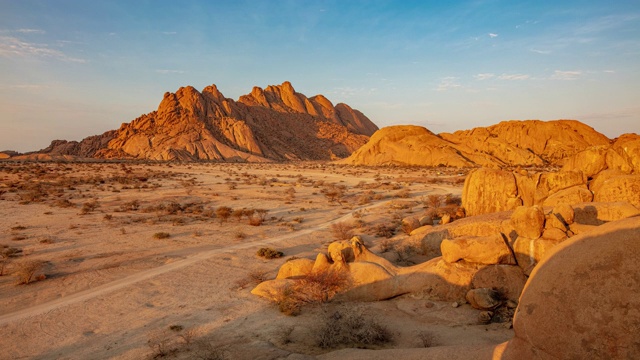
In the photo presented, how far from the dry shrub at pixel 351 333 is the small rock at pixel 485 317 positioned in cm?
222

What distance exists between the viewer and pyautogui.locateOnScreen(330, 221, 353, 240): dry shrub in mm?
17172

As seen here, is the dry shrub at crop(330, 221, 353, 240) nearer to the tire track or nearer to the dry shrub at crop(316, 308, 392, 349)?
the tire track

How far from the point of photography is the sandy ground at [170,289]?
7754 mm

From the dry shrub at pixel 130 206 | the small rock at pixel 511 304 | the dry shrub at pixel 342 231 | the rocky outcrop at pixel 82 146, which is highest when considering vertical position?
the rocky outcrop at pixel 82 146

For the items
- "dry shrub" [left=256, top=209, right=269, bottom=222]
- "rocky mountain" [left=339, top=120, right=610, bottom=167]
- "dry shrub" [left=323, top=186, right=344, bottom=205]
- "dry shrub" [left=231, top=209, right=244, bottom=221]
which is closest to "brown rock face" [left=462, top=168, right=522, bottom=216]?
"dry shrub" [left=256, top=209, right=269, bottom=222]

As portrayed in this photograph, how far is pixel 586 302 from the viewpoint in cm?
424

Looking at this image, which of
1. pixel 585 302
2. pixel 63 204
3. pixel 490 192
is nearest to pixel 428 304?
pixel 585 302

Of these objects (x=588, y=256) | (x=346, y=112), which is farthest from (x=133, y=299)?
(x=346, y=112)

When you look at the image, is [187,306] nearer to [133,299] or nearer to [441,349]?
[133,299]

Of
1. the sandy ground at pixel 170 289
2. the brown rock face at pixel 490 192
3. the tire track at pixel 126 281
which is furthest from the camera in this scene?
the brown rock face at pixel 490 192

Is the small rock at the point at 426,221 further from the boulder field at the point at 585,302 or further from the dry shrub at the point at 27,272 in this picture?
the dry shrub at the point at 27,272

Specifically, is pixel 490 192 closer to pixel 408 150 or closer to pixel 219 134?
pixel 408 150

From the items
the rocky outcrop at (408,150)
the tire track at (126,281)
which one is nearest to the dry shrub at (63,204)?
the tire track at (126,281)

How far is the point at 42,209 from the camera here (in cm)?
2211
